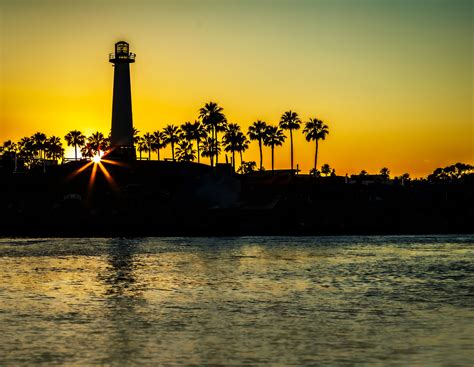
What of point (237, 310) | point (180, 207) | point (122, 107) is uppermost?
point (122, 107)

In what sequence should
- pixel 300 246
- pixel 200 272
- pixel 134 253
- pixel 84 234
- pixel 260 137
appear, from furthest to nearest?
pixel 260 137 < pixel 84 234 < pixel 300 246 < pixel 134 253 < pixel 200 272

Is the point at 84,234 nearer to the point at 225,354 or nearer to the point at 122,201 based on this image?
the point at 122,201

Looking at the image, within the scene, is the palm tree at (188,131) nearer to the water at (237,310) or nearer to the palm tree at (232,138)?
the palm tree at (232,138)

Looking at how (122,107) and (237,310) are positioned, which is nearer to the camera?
(237,310)

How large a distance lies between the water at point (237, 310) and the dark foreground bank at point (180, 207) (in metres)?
38.0

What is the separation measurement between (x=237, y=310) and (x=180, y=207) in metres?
69.9

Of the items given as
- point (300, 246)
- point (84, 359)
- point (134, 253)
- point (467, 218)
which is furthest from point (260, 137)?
point (84, 359)

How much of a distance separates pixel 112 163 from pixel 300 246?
3408 cm

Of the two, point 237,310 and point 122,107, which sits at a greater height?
point 122,107

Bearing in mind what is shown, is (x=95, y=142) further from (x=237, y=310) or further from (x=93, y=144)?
(x=237, y=310)

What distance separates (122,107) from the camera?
9969cm

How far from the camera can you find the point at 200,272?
160ft

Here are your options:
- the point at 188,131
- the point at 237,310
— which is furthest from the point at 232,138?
the point at 237,310

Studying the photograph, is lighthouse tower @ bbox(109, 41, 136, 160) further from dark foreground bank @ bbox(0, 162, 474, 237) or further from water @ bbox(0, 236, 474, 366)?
water @ bbox(0, 236, 474, 366)
